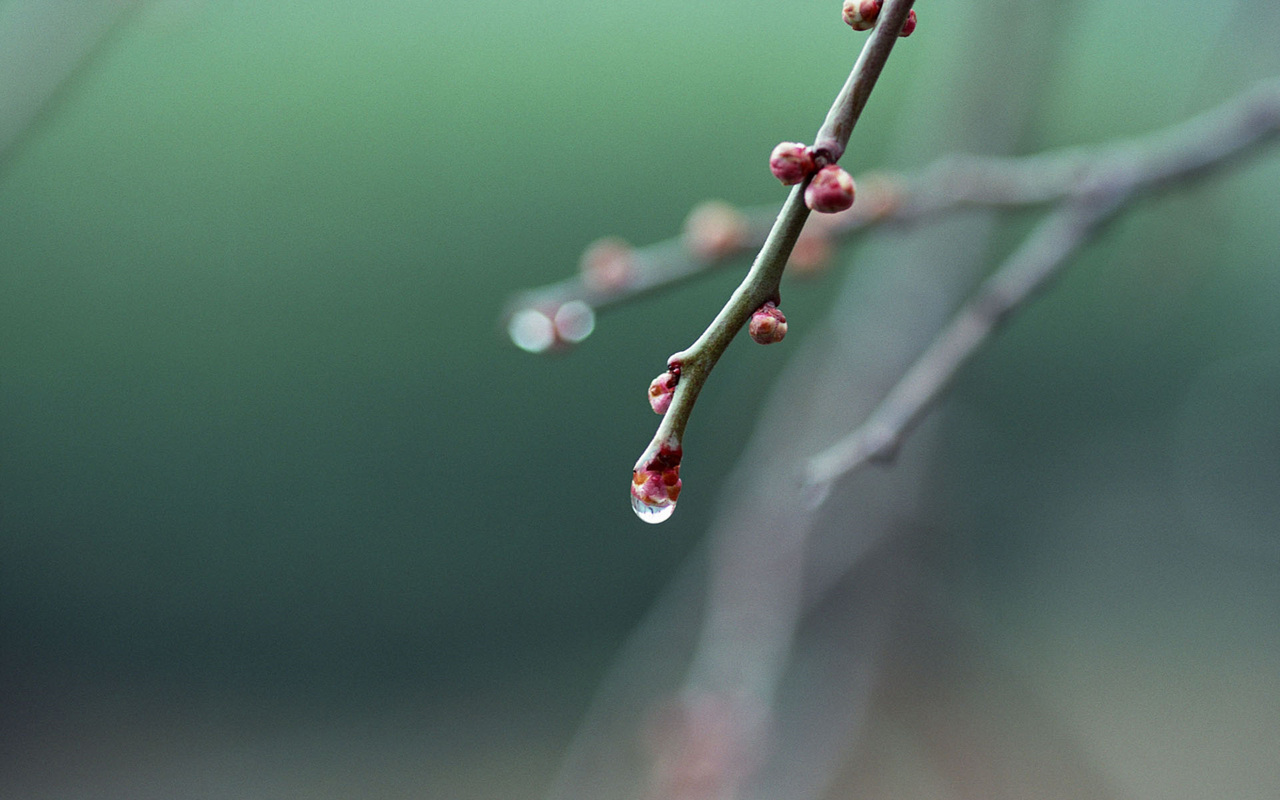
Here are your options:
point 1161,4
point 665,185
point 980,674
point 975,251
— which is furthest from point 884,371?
point 665,185

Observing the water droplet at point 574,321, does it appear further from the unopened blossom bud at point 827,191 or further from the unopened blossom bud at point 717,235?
the unopened blossom bud at point 827,191

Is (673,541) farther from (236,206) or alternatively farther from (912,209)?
(912,209)

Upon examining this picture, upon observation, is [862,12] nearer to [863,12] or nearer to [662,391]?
[863,12]

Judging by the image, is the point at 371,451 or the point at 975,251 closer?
the point at 975,251

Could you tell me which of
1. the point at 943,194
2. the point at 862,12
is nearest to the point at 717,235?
the point at 943,194

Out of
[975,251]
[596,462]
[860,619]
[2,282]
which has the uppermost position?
[2,282]
